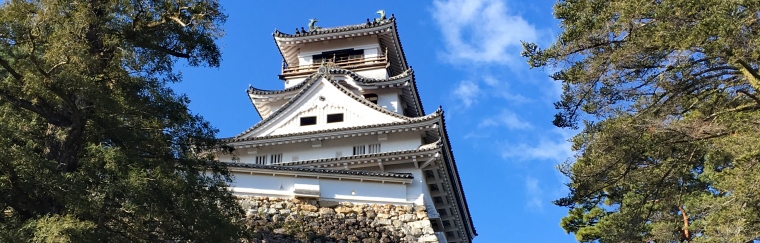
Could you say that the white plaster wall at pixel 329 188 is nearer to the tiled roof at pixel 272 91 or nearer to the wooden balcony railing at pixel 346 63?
the tiled roof at pixel 272 91

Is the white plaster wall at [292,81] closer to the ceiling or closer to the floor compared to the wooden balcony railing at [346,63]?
closer to the floor

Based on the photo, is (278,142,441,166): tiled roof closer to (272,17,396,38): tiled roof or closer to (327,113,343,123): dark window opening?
(327,113,343,123): dark window opening

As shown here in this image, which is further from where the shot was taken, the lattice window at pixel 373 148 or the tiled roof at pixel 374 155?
the lattice window at pixel 373 148

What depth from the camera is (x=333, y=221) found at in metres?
14.0

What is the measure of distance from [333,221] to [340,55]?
9916mm

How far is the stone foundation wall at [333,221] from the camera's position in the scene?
13586mm

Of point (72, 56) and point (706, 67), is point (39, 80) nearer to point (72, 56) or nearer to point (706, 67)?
point (72, 56)

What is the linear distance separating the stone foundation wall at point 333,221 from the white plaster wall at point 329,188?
0.47 ft

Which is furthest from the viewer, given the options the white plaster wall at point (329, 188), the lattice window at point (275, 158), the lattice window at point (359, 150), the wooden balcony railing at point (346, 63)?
the wooden balcony railing at point (346, 63)

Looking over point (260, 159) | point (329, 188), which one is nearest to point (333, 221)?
point (329, 188)

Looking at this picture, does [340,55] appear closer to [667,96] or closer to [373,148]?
[373,148]

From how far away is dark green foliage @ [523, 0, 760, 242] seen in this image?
27.3ft

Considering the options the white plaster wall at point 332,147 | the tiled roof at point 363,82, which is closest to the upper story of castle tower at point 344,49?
the tiled roof at point 363,82

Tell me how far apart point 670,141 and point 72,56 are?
725cm
